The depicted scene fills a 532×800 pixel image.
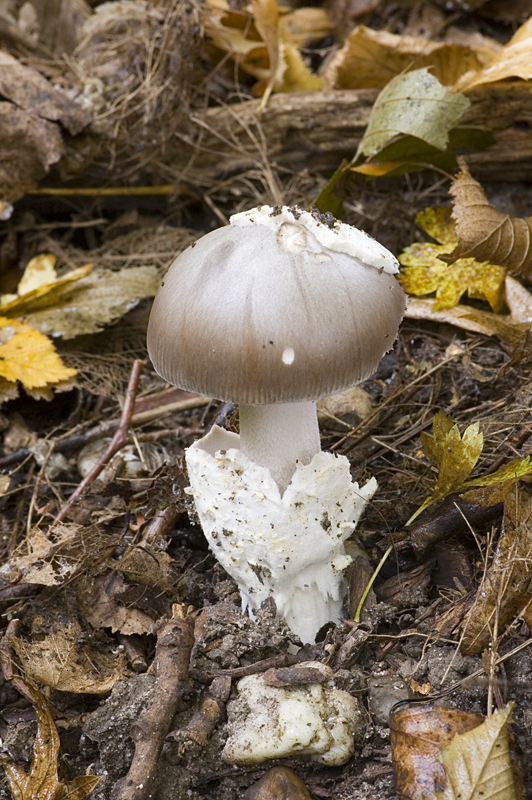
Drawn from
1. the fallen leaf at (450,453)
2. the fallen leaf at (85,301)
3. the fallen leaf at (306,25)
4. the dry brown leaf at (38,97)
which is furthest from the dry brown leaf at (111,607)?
the fallen leaf at (306,25)

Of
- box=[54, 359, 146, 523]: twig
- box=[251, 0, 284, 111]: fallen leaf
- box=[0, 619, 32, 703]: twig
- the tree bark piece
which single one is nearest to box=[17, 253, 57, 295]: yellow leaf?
the tree bark piece

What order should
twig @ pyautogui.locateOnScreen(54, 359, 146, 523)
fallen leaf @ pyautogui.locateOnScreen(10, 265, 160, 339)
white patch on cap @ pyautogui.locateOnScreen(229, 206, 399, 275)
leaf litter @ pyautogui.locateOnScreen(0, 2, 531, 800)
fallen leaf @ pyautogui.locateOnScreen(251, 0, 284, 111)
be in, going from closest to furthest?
white patch on cap @ pyautogui.locateOnScreen(229, 206, 399, 275)
leaf litter @ pyautogui.locateOnScreen(0, 2, 531, 800)
twig @ pyautogui.locateOnScreen(54, 359, 146, 523)
fallen leaf @ pyautogui.locateOnScreen(10, 265, 160, 339)
fallen leaf @ pyautogui.locateOnScreen(251, 0, 284, 111)

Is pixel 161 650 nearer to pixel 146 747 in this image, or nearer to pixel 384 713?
pixel 146 747

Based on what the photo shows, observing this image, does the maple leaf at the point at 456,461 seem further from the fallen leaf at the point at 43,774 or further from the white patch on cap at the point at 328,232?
the fallen leaf at the point at 43,774

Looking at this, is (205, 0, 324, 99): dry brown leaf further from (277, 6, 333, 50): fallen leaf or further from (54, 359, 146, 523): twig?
(54, 359, 146, 523): twig

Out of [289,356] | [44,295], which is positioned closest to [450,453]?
[289,356]

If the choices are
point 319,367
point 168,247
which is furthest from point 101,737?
point 168,247

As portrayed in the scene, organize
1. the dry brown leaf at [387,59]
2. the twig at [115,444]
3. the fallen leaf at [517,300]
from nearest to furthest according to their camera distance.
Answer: the twig at [115,444] → the fallen leaf at [517,300] → the dry brown leaf at [387,59]
